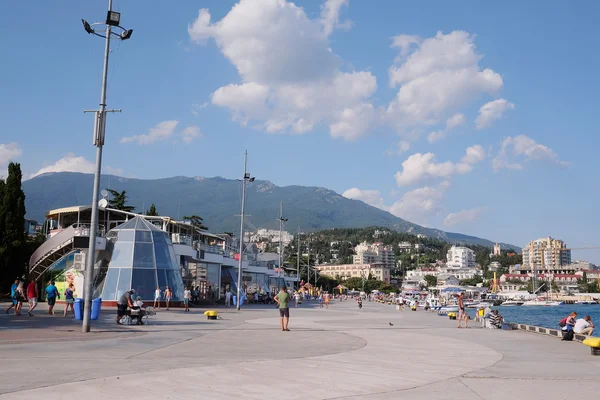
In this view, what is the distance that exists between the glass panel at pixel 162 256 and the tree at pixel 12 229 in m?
13.4

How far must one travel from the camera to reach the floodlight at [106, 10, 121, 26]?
18.7 metres

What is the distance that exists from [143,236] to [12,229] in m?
13.2

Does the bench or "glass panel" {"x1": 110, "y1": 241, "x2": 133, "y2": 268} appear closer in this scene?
the bench

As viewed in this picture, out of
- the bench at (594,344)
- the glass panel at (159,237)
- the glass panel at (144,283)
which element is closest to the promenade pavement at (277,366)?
the bench at (594,344)

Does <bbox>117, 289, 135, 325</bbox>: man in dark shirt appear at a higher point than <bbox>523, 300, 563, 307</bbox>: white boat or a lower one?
higher

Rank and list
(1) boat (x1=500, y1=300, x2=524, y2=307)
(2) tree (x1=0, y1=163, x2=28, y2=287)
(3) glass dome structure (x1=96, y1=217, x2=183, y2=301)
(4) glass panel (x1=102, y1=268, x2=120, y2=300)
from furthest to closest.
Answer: (1) boat (x1=500, y1=300, x2=524, y2=307)
(2) tree (x1=0, y1=163, x2=28, y2=287)
(3) glass dome structure (x1=96, y1=217, x2=183, y2=301)
(4) glass panel (x1=102, y1=268, x2=120, y2=300)

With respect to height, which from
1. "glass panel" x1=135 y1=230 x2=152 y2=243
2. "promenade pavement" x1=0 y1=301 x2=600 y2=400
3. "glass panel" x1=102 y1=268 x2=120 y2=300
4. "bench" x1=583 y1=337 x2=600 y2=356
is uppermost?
"glass panel" x1=135 y1=230 x2=152 y2=243

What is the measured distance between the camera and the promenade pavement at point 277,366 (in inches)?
344

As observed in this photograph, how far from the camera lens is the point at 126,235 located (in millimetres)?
38719

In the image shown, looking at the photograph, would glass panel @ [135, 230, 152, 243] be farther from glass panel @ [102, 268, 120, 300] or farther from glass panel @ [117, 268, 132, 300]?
glass panel @ [102, 268, 120, 300]

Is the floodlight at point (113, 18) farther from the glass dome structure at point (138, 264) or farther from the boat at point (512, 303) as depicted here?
the boat at point (512, 303)

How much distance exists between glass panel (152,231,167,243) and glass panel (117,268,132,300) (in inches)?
124

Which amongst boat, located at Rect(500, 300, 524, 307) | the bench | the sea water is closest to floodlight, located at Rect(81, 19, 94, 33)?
the bench

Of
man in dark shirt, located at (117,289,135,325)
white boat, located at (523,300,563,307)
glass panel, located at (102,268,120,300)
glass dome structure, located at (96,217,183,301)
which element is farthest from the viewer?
white boat, located at (523,300,563,307)
